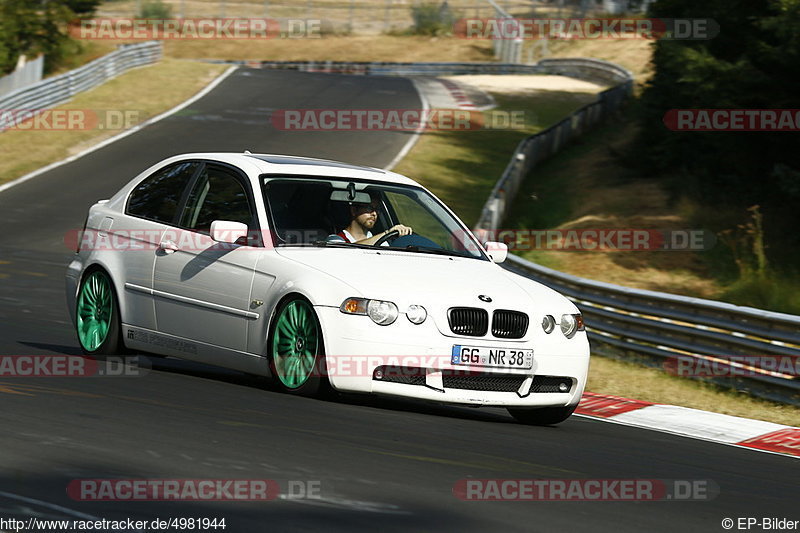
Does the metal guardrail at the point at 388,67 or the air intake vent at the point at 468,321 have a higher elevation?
the air intake vent at the point at 468,321

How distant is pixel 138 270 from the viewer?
9.28 meters

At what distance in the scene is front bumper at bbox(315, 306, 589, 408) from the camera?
7.63 meters

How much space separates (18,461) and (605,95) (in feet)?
120

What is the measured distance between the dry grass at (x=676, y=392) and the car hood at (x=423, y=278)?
3285 millimetres

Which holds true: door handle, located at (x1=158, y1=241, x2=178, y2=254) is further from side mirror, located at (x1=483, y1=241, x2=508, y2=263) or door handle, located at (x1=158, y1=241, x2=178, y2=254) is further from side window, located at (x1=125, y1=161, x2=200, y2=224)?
side mirror, located at (x1=483, y1=241, x2=508, y2=263)

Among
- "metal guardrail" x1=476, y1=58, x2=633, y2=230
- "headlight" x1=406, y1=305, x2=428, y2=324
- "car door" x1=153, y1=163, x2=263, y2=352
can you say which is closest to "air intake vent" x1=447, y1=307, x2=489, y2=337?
"headlight" x1=406, y1=305, x2=428, y2=324

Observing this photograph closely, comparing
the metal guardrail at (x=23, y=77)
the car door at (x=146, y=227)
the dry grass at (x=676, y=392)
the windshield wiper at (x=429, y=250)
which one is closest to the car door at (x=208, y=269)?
the car door at (x=146, y=227)

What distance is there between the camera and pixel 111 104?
3597cm

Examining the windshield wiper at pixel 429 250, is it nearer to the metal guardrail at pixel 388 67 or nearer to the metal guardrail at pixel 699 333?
the metal guardrail at pixel 699 333

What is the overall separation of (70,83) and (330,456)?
3115cm

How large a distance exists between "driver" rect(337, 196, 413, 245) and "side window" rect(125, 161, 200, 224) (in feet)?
4.23

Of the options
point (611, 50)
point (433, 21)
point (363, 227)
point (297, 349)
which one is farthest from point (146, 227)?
point (433, 21)

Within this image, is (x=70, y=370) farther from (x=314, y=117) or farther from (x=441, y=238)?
(x=314, y=117)

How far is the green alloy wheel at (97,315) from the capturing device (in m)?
9.49
